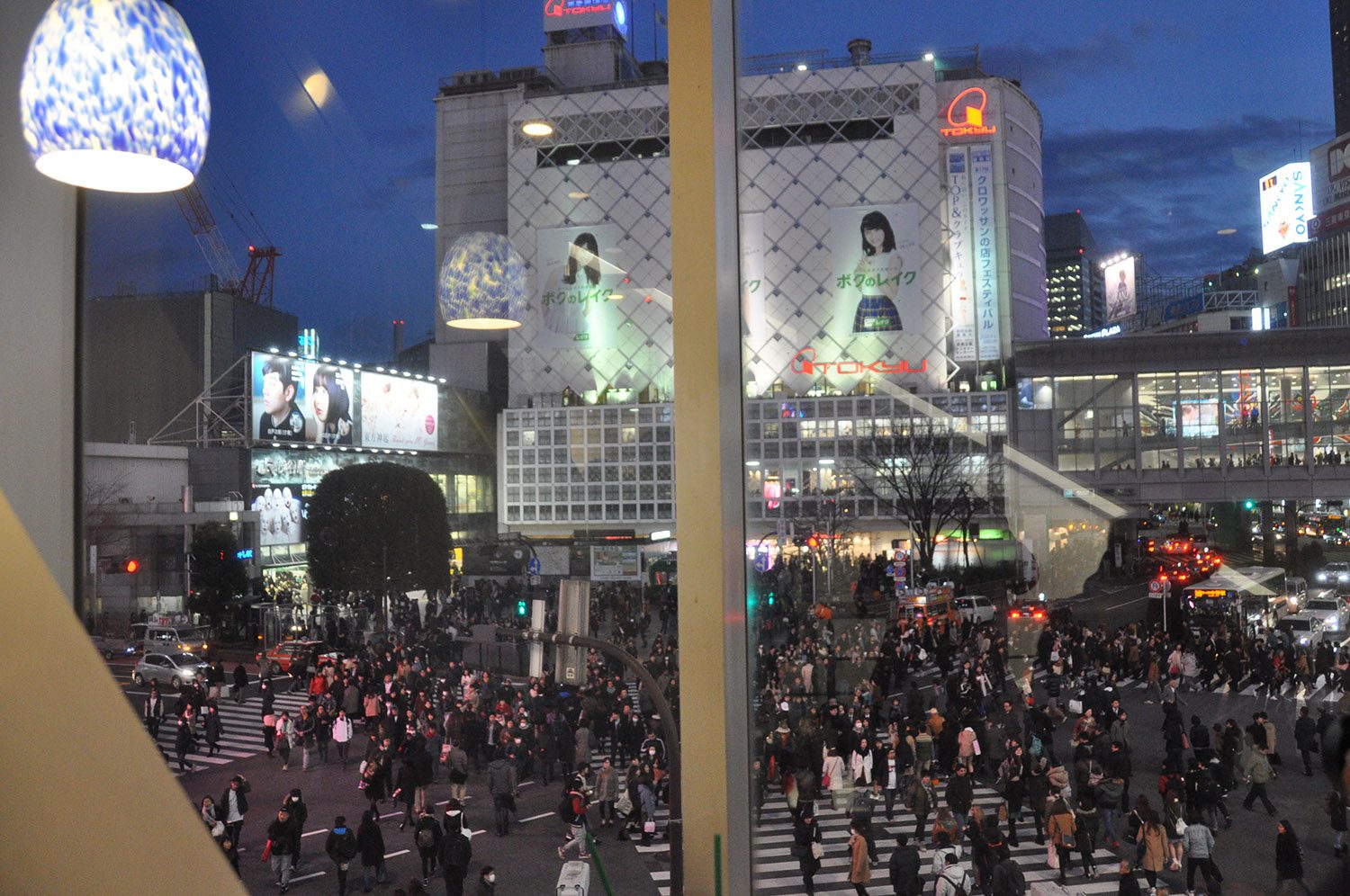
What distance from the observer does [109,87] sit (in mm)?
1376

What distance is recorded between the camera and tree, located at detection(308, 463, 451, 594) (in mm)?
2613

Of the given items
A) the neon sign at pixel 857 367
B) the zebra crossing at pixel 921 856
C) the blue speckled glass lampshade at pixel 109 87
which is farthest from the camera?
the zebra crossing at pixel 921 856

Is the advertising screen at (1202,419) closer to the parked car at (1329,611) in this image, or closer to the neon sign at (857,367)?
the parked car at (1329,611)

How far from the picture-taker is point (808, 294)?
5.92ft

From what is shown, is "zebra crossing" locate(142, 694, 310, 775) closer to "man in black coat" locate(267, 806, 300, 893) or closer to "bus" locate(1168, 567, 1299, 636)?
"man in black coat" locate(267, 806, 300, 893)

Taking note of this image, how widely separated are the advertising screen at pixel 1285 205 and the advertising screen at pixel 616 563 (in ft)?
4.36

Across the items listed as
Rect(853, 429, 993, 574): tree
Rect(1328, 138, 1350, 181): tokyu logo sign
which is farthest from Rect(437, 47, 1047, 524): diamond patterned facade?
Rect(1328, 138, 1350, 181): tokyu logo sign

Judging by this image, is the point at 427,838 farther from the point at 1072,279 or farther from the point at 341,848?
the point at 1072,279

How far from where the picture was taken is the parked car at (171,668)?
7.47ft

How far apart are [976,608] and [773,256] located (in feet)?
3.71

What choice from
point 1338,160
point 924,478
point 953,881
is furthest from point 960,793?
point 1338,160

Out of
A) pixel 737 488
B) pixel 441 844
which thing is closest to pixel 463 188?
pixel 737 488

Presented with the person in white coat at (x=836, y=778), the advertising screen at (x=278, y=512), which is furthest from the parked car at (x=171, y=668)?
the person in white coat at (x=836, y=778)

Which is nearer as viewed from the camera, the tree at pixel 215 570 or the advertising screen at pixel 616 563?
the advertising screen at pixel 616 563
